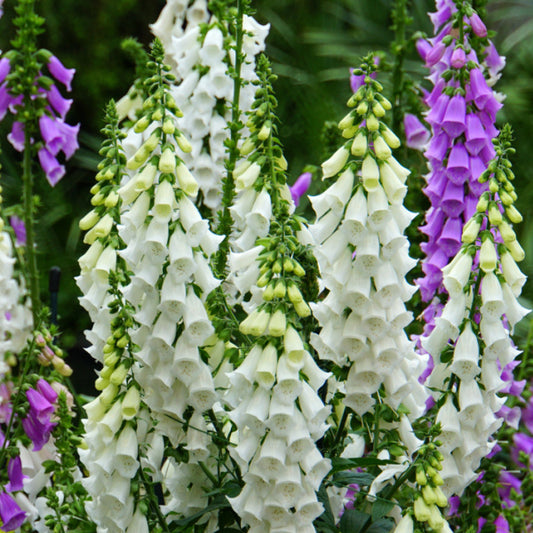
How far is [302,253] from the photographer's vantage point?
63.8 inches

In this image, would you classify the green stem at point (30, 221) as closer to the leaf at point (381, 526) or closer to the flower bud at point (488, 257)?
the leaf at point (381, 526)

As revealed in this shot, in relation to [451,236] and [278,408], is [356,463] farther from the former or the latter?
[451,236]

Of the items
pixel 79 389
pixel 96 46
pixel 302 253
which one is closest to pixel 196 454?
pixel 302 253

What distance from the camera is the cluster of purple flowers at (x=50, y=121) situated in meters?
Answer: 2.25

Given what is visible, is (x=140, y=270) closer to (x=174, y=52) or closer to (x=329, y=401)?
(x=329, y=401)

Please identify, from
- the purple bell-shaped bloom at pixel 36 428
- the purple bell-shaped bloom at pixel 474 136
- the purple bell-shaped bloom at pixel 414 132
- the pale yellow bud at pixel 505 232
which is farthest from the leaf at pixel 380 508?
the purple bell-shaped bloom at pixel 414 132

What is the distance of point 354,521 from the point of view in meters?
1.55

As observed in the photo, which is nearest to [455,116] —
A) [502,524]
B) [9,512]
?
[502,524]

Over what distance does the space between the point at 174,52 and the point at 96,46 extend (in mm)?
3250

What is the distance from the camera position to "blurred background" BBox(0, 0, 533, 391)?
4203mm

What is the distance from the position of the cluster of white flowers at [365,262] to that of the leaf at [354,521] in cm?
17

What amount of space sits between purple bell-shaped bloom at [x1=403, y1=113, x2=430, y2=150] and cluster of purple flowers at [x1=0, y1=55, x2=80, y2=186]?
2.69ft

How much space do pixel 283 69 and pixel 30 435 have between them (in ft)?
10.5

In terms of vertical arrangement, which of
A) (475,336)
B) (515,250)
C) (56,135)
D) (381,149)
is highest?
(56,135)
